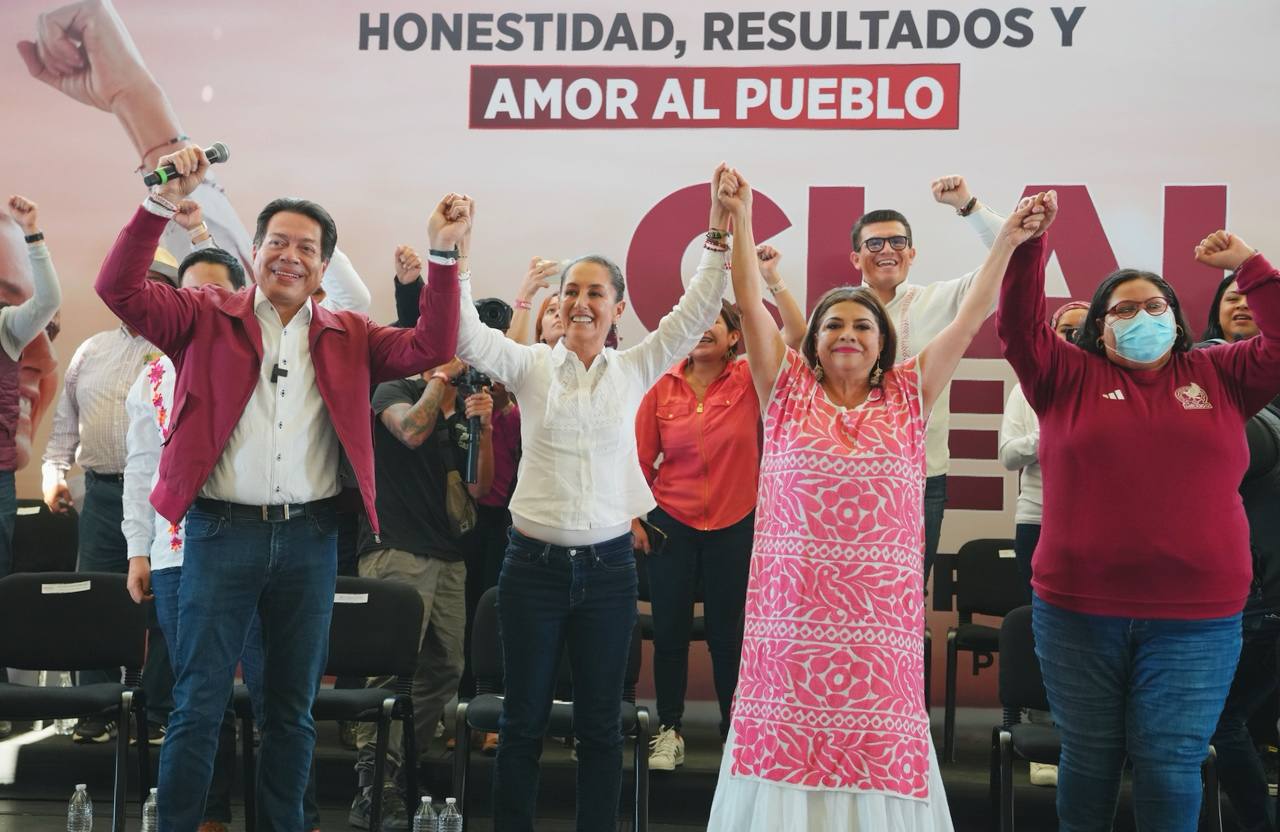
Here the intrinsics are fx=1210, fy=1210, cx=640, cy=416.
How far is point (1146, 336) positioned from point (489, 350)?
1525 millimetres

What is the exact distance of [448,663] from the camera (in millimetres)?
4023

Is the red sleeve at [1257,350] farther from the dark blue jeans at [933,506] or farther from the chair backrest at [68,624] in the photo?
the chair backrest at [68,624]

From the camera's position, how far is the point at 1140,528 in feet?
8.56

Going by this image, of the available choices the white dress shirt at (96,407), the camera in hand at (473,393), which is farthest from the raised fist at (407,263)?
the white dress shirt at (96,407)

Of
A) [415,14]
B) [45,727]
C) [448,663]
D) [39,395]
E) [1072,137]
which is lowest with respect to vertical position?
[45,727]

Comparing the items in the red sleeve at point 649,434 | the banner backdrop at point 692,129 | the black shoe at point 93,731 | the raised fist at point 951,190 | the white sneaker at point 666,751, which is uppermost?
the banner backdrop at point 692,129

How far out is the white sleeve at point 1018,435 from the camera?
13.2 feet

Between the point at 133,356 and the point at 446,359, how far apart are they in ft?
7.03

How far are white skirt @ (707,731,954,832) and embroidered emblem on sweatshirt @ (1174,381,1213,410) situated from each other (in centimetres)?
99

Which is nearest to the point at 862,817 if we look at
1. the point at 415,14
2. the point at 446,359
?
the point at 446,359

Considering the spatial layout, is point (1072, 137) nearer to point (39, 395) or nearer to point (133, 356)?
point (133, 356)

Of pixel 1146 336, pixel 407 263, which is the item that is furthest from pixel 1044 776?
pixel 407 263

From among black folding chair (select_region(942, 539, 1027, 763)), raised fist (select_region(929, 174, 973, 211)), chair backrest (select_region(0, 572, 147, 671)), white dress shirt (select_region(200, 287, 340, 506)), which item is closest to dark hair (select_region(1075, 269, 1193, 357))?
raised fist (select_region(929, 174, 973, 211))

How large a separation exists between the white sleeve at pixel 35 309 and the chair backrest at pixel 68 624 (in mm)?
948
